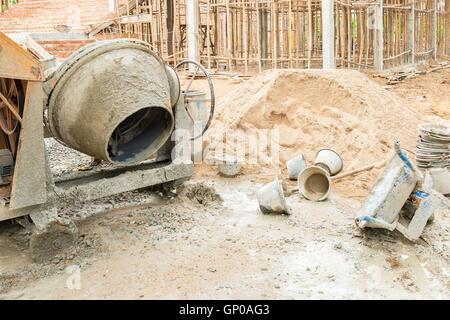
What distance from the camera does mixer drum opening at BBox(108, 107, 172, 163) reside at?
4.18 m

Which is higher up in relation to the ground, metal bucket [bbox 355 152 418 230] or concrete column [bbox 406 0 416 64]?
concrete column [bbox 406 0 416 64]

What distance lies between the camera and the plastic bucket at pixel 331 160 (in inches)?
226

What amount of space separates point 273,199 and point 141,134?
1442mm

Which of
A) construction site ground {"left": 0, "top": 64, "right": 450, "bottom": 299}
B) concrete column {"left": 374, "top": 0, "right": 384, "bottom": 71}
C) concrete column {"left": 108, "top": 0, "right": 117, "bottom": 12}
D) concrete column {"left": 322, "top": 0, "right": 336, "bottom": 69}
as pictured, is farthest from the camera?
concrete column {"left": 108, "top": 0, "right": 117, "bottom": 12}

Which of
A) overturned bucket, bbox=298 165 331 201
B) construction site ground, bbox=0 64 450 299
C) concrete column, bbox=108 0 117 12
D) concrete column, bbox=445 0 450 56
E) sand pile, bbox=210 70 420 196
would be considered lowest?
construction site ground, bbox=0 64 450 299

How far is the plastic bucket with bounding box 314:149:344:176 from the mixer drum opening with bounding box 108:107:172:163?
2.30 meters

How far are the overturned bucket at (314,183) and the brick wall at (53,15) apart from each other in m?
10.9

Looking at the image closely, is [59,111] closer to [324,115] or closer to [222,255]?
[222,255]

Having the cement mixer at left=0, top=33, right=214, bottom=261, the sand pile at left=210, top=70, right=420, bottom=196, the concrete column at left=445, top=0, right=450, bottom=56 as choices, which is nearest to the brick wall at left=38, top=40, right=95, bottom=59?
the sand pile at left=210, top=70, right=420, bottom=196

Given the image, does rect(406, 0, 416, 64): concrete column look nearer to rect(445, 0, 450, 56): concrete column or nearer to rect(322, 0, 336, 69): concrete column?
rect(445, 0, 450, 56): concrete column

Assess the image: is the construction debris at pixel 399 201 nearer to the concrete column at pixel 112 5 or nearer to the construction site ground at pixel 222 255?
the construction site ground at pixel 222 255

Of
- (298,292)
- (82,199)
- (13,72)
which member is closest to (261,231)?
(298,292)

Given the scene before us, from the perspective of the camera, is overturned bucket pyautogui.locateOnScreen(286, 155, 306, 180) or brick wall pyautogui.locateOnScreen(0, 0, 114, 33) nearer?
overturned bucket pyautogui.locateOnScreen(286, 155, 306, 180)
